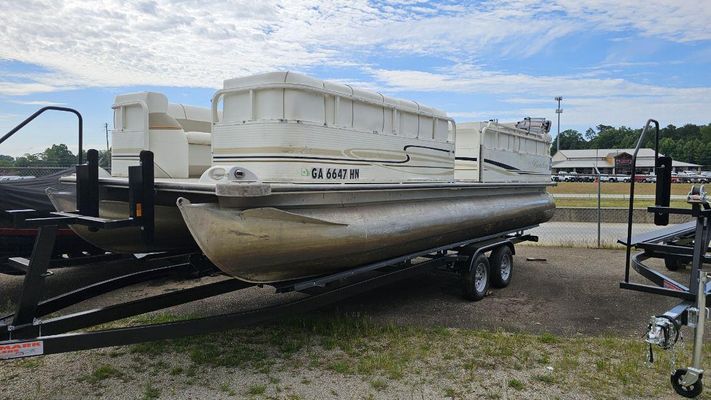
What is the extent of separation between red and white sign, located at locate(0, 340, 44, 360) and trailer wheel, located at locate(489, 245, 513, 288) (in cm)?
590

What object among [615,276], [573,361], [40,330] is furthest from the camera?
[615,276]

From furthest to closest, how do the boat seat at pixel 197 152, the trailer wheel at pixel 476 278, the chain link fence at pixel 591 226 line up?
the chain link fence at pixel 591 226 → the trailer wheel at pixel 476 278 → the boat seat at pixel 197 152

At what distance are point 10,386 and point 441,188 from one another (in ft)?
15.1

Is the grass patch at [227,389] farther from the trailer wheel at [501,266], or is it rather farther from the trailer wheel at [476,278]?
the trailer wheel at [501,266]

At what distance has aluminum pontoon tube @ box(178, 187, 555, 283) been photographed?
4.10 m

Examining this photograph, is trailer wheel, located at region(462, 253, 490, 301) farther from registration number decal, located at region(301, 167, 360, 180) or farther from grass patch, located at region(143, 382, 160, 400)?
grass patch, located at region(143, 382, 160, 400)

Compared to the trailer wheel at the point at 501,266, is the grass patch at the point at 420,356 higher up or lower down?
lower down

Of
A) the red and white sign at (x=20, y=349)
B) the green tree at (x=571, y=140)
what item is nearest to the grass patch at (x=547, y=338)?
the red and white sign at (x=20, y=349)

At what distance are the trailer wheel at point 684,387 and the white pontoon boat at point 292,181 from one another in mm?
2683

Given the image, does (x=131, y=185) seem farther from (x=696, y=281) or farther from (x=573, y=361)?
(x=696, y=281)

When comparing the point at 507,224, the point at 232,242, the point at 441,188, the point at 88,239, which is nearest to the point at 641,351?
the point at 441,188

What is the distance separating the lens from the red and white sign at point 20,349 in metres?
3.36

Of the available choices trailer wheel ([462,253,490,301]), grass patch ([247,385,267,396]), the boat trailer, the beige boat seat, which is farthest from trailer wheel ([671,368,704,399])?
the beige boat seat

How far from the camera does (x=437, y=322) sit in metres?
6.18
